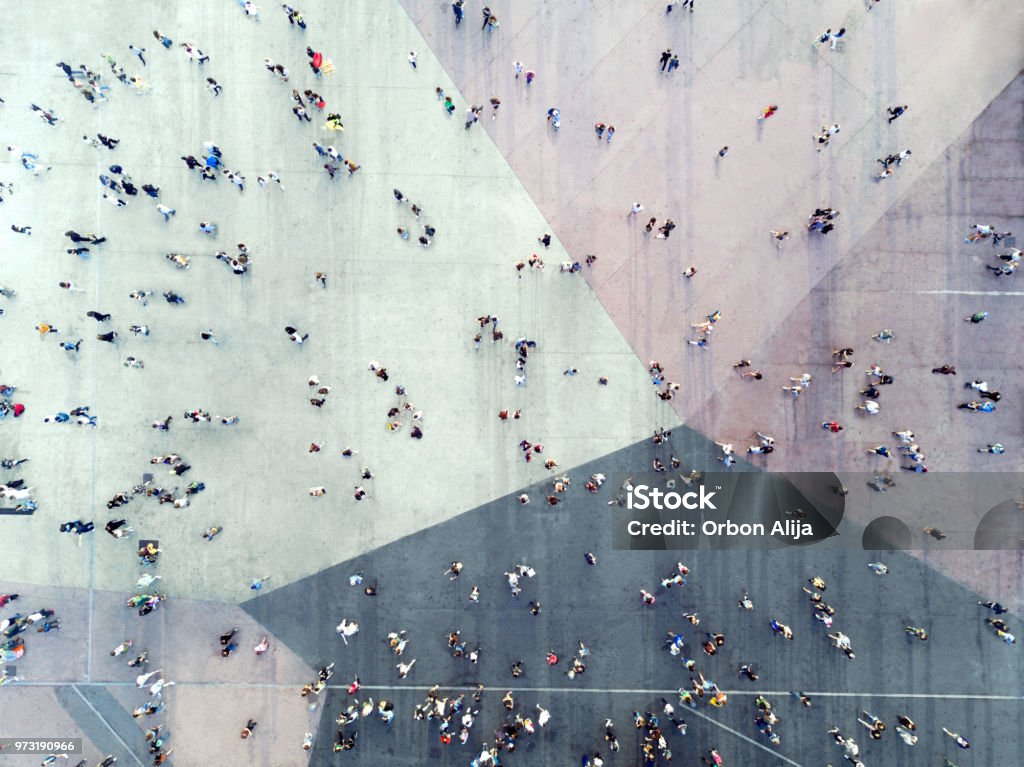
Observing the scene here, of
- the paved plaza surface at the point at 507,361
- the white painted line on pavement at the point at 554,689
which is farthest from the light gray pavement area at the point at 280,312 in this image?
the white painted line on pavement at the point at 554,689

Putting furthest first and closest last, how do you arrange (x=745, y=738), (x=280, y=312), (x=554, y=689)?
(x=280, y=312)
(x=554, y=689)
(x=745, y=738)

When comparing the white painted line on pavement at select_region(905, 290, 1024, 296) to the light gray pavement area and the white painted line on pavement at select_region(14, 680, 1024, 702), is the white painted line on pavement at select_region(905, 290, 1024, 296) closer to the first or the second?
the light gray pavement area

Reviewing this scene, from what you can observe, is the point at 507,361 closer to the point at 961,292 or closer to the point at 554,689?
the point at 554,689

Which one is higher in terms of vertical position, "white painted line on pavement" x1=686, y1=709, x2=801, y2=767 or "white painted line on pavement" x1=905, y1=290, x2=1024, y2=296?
"white painted line on pavement" x1=905, y1=290, x2=1024, y2=296

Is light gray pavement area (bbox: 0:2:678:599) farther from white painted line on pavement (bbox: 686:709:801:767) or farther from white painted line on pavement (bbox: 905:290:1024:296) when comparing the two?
white painted line on pavement (bbox: 686:709:801:767)

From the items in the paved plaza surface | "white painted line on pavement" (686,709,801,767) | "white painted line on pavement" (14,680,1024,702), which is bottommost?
"white painted line on pavement" (686,709,801,767)

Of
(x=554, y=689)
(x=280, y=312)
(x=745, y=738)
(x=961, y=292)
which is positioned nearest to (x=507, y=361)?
(x=280, y=312)

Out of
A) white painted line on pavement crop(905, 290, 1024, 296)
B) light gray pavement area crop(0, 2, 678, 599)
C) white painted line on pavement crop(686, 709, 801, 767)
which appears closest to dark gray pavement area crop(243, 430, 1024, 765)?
white painted line on pavement crop(686, 709, 801, 767)

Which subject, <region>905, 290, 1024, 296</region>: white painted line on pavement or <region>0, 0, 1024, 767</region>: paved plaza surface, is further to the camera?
<region>905, 290, 1024, 296</region>: white painted line on pavement

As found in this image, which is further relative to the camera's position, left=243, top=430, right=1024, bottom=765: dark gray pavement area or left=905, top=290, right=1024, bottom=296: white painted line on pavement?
left=905, top=290, right=1024, bottom=296: white painted line on pavement
